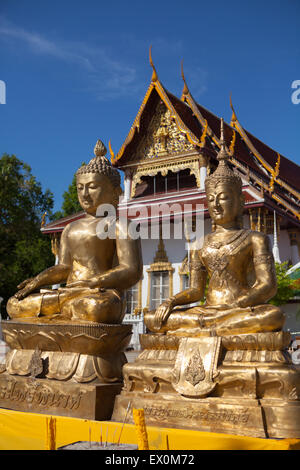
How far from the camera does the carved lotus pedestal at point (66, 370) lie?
113 inches

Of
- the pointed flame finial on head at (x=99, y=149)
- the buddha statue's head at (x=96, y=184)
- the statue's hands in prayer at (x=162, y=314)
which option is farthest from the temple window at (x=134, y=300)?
the statue's hands in prayer at (x=162, y=314)

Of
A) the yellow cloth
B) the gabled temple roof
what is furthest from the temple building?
the yellow cloth

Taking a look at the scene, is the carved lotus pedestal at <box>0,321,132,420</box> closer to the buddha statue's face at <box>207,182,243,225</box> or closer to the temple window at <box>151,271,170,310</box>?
the buddha statue's face at <box>207,182,243,225</box>

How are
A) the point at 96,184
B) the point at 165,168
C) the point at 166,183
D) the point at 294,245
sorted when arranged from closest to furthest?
the point at 96,184
the point at 294,245
the point at 165,168
the point at 166,183

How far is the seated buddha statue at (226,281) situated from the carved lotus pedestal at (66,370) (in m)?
0.36

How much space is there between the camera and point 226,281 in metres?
3.19

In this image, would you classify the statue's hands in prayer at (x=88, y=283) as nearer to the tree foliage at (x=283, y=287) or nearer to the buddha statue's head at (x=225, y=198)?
the buddha statue's head at (x=225, y=198)

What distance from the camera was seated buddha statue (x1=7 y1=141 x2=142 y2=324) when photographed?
10.2ft

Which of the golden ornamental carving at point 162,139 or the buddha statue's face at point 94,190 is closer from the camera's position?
the buddha statue's face at point 94,190

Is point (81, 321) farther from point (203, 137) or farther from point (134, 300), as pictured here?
point (203, 137)

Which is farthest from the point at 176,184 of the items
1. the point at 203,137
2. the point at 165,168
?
the point at 203,137

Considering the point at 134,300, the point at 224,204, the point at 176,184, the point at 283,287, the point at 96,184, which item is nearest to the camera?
the point at 224,204

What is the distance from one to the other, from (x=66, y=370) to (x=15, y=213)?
14.7 m

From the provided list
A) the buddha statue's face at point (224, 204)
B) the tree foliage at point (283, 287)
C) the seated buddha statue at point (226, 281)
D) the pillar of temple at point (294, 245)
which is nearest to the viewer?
the seated buddha statue at point (226, 281)
